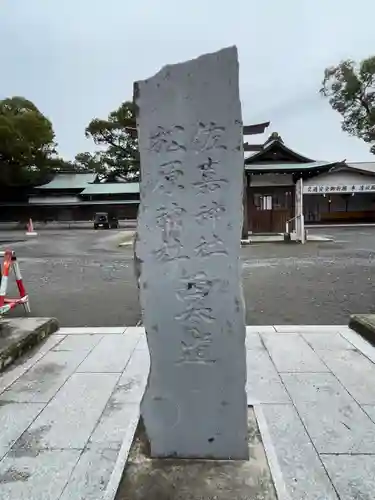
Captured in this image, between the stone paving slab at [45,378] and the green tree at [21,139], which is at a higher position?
the green tree at [21,139]

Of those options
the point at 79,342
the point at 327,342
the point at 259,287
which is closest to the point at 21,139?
the point at 259,287

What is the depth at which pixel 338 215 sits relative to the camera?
1275 inches

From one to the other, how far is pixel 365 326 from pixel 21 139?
33.0 metres

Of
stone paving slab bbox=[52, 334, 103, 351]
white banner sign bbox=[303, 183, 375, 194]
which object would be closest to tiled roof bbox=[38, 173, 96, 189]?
white banner sign bbox=[303, 183, 375, 194]

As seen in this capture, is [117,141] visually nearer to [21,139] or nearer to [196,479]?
[21,139]

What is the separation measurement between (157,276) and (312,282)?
6800 mm

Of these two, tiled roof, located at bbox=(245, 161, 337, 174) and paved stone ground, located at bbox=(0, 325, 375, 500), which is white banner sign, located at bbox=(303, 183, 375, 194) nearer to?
tiled roof, located at bbox=(245, 161, 337, 174)

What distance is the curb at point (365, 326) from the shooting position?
14.3ft

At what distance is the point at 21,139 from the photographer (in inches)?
1262

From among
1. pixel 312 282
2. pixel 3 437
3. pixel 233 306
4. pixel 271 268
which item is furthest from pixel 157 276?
pixel 271 268

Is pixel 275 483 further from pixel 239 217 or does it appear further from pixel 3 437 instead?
pixel 3 437

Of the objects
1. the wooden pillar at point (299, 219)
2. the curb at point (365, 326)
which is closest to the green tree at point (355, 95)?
the wooden pillar at point (299, 219)

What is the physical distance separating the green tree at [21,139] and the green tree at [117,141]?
Answer: 8753 mm

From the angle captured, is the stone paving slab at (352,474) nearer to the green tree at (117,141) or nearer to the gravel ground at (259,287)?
the gravel ground at (259,287)
